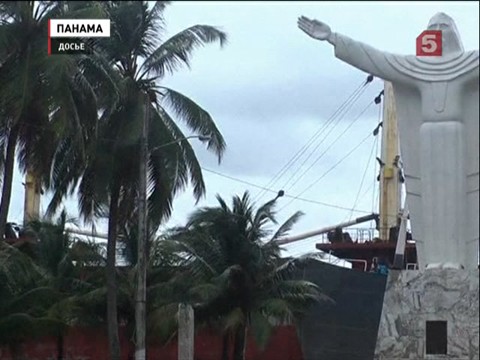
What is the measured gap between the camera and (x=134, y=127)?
32969mm

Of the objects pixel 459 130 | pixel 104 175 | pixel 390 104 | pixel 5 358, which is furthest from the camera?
pixel 390 104

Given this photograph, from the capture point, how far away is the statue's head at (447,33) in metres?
27.2

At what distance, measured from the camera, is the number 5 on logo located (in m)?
27.2

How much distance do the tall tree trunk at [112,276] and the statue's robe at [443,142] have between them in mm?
9506

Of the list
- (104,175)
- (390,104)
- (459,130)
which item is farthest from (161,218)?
(390,104)

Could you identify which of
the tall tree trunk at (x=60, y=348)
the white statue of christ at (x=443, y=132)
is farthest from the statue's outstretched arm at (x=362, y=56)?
the tall tree trunk at (x=60, y=348)

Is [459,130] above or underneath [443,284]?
above

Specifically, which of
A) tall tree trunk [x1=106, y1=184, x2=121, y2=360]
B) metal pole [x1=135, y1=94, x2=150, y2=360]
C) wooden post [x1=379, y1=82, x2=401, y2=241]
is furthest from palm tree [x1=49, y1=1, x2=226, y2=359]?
wooden post [x1=379, y1=82, x2=401, y2=241]

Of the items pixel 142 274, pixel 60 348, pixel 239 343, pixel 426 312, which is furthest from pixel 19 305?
pixel 426 312

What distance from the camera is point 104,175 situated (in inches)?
1318

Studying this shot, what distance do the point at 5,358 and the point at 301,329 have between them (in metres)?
10.3

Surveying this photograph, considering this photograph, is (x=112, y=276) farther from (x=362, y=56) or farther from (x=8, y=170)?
(x=362, y=56)

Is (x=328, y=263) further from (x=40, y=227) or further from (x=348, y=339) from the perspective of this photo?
(x=40, y=227)

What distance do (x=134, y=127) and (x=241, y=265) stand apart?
5077mm
